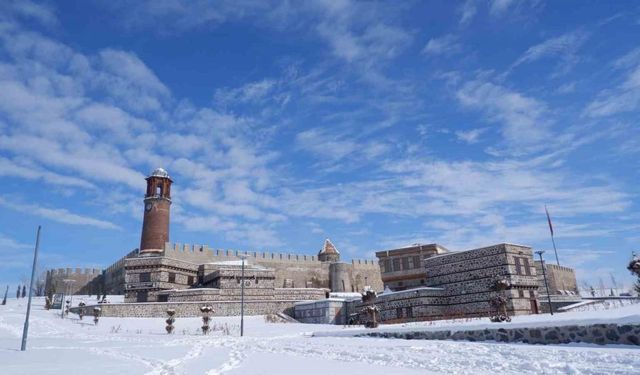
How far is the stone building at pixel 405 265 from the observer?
131ft

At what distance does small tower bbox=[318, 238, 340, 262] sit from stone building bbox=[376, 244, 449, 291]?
18.6 metres

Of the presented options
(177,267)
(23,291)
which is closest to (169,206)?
(177,267)

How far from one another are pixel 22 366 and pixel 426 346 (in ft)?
34.4

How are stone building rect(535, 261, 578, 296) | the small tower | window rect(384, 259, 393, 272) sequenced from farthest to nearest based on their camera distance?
the small tower → stone building rect(535, 261, 578, 296) → window rect(384, 259, 393, 272)

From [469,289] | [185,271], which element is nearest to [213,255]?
[185,271]

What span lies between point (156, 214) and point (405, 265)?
26612 mm

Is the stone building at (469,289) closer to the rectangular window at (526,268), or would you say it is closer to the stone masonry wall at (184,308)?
the rectangular window at (526,268)

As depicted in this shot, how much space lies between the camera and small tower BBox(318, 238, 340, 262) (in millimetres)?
60000

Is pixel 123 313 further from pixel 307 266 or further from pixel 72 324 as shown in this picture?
pixel 307 266

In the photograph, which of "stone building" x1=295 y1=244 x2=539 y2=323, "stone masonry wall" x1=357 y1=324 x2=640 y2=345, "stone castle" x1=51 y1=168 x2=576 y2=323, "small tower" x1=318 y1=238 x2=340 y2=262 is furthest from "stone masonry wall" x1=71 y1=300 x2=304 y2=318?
"stone masonry wall" x1=357 y1=324 x2=640 y2=345

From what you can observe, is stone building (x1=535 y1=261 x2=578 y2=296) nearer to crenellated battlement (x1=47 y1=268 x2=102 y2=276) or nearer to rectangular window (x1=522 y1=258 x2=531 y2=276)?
rectangular window (x1=522 y1=258 x2=531 y2=276)

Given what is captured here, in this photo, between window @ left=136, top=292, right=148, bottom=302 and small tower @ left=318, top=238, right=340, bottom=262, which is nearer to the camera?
window @ left=136, top=292, right=148, bottom=302

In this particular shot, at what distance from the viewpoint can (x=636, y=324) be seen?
1039 cm

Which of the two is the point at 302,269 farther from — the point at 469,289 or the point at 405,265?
the point at 469,289
